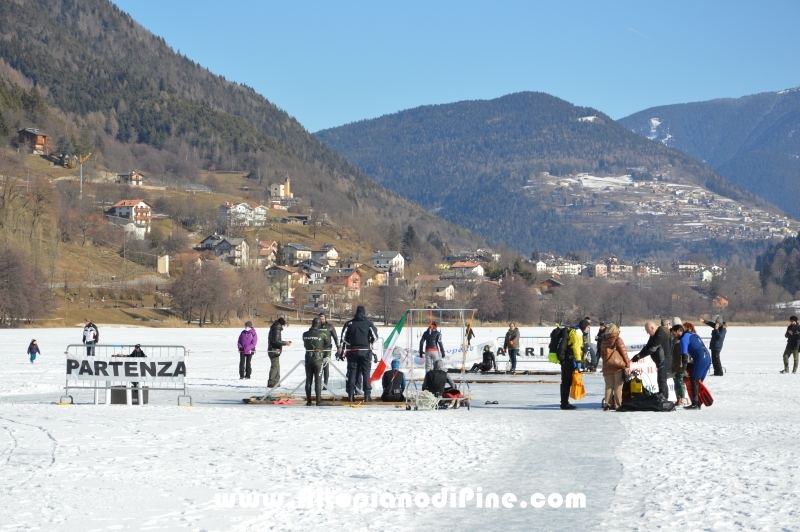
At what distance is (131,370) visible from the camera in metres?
17.6

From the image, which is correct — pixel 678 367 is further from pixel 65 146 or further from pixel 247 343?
pixel 65 146

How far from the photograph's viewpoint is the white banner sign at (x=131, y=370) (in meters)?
17.5

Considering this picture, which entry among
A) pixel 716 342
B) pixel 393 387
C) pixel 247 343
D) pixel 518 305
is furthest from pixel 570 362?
pixel 518 305

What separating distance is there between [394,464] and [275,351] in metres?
10.5

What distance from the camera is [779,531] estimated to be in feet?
24.9

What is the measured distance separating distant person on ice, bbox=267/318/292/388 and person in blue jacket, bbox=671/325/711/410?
26.9ft

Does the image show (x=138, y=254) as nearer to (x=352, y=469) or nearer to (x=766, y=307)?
(x=766, y=307)

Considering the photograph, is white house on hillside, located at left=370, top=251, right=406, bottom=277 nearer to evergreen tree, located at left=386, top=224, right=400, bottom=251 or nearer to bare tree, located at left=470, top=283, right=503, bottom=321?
evergreen tree, located at left=386, top=224, right=400, bottom=251

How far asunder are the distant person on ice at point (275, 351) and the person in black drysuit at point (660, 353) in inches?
304

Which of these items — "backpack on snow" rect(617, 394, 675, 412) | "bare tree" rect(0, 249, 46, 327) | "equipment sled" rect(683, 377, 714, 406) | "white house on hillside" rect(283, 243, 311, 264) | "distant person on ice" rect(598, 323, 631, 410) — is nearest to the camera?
"distant person on ice" rect(598, 323, 631, 410)

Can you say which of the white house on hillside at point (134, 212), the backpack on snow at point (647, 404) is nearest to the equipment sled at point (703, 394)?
the backpack on snow at point (647, 404)

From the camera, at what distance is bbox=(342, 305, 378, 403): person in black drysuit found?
686 inches

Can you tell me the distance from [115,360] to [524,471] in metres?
9.79

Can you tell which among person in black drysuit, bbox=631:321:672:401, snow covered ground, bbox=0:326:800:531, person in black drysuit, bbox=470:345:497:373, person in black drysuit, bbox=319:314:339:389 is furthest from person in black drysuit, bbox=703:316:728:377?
person in black drysuit, bbox=319:314:339:389
